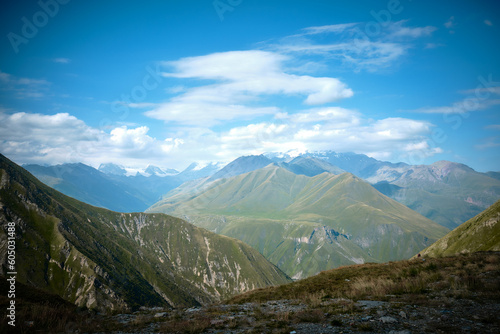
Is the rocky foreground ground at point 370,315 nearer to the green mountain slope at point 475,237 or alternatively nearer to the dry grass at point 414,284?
the dry grass at point 414,284

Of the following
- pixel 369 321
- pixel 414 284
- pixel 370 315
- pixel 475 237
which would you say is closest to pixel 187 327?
pixel 369 321

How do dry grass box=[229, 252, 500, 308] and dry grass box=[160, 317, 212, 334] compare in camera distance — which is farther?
dry grass box=[229, 252, 500, 308]

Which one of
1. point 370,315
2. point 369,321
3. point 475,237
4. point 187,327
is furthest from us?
point 475,237

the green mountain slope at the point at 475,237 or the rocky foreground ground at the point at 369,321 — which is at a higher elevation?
the rocky foreground ground at the point at 369,321

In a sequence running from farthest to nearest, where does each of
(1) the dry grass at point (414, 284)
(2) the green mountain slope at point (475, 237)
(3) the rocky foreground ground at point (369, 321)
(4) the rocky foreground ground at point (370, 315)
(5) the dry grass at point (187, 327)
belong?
(2) the green mountain slope at point (475, 237)
(1) the dry grass at point (414, 284)
(5) the dry grass at point (187, 327)
(4) the rocky foreground ground at point (370, 315)
(3) the rocky foreground ground at point (369, 321)

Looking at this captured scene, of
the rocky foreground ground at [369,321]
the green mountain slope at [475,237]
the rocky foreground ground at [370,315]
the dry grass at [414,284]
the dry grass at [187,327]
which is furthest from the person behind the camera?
the green mountain slope at [475,237]

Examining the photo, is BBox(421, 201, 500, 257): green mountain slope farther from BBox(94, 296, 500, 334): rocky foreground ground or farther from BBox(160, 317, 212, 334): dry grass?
BBox(160, 317, 212, 334): dry grass

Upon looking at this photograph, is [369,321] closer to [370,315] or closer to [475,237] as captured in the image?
[370,315]

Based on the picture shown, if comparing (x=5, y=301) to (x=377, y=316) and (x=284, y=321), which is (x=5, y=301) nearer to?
(x=284, y=321)

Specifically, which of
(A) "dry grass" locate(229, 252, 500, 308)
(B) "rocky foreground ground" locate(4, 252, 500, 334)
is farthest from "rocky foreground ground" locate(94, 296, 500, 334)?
(A) "dry grass" locate(229, 252, 500, 308)

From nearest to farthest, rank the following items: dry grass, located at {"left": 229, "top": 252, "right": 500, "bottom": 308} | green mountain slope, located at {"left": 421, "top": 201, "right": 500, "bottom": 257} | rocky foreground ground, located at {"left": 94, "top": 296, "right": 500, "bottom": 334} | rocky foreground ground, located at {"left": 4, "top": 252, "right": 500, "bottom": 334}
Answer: rocky foreground ground, located at {"left": 94, "top": 296, "right": 500, "bottom": 334}
rocky foreground ground, located at {"left": 4, "top": 252, "right": 500, "bottom": 334}
dry grass, located at {"left": 229, "top": 252, "right": 500, "bottom": 308}
green mountain slope, located at {"left": 421, "top": 201, "right": 500, "bottom": 257}

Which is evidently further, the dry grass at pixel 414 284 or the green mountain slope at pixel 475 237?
the green mountain slope at pixel 475 237

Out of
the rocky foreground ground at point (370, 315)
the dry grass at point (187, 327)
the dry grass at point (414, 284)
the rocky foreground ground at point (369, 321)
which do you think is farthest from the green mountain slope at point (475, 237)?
the dry grass at point (187, 327)

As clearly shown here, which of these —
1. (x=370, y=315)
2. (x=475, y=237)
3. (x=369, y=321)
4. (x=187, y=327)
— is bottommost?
(x=475, y=237)
